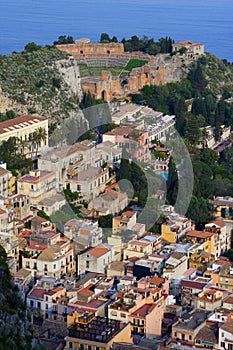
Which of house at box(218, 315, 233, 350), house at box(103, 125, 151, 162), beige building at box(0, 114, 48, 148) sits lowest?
house at box(218, 315, 233, 350)

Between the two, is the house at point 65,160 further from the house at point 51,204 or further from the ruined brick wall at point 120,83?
the ruined brick wall at point 120,83

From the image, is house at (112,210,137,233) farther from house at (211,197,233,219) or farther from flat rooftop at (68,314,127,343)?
flat rooftop at (68,314,127,343)

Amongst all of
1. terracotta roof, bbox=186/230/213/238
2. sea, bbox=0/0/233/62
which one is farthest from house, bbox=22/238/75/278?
sea, bbox=0/0/233/62

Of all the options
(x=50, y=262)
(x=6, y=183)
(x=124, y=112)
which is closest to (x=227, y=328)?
(x=50, y=262)

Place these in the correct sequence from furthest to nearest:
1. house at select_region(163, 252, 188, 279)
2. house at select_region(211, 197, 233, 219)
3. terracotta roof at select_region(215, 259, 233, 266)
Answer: house at select_region(211, 197, 233, 219) < terracotta roof at select_region(215, 259, 233, 266) < house at select_region(163, 252, 188, 279)

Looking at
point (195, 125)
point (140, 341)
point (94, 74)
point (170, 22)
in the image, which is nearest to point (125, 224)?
point (140, 341)

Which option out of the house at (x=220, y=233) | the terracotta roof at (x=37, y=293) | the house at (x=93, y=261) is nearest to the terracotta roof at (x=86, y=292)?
the terracotta roof at (x=37, y=293)

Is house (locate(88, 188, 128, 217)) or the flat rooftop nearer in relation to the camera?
the flat rooftop

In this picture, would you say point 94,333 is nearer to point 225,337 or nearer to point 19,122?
point 225,337
